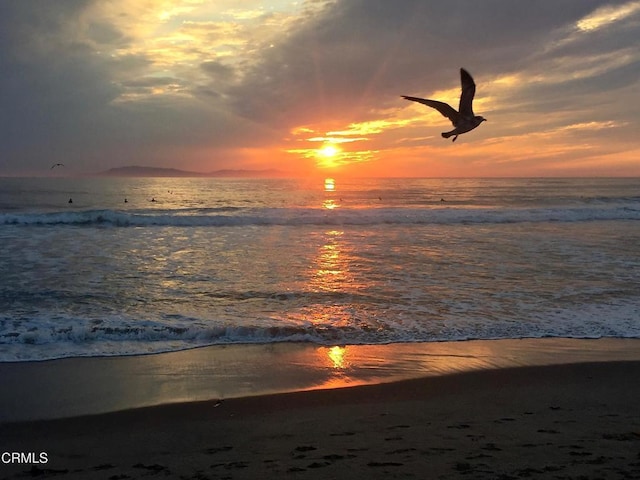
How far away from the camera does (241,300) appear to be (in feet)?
29.0

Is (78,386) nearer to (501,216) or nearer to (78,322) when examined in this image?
(78,322)

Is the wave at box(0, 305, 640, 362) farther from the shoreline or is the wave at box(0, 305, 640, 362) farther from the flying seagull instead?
the flying seagull

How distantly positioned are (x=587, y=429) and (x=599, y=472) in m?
0.86

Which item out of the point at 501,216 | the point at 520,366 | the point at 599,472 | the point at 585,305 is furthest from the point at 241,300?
the point at 501,216

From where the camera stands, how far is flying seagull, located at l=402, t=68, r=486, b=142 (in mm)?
6188

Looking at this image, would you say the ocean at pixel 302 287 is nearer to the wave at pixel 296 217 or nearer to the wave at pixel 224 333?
the wave at pixel 224 333

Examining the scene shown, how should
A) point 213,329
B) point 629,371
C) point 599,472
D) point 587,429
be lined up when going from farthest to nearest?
point 213,329 < point 629,371 < point 587,429 < point 599,472

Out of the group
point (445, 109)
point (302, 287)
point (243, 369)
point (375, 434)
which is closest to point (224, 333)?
point (243, 369)

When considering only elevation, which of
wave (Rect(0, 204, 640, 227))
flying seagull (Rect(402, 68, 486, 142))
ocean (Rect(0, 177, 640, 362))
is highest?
flying seagull (Rect(402, 68, 486, 142))

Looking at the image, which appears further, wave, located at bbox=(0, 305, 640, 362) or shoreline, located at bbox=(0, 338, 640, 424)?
wave, located at bbox=(0, 305, 640, 362)

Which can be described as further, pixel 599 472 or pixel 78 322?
pixel 78 322

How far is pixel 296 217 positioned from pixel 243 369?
2052 cm

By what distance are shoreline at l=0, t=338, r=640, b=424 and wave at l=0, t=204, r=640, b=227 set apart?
1764 centimetres

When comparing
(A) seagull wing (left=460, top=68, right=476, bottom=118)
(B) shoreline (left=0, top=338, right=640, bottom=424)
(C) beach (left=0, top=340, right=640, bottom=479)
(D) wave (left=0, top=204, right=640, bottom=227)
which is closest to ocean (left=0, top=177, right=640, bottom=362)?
(B) shoreline (left=0, top=338, right=640, bottom=424)
